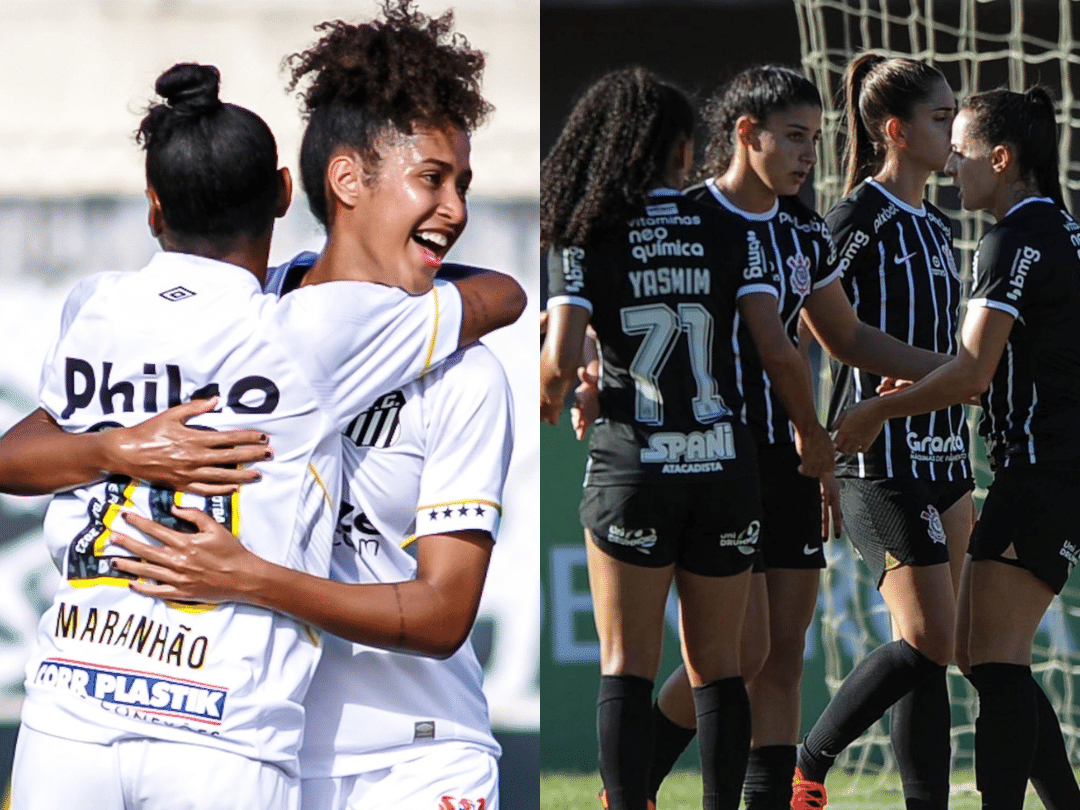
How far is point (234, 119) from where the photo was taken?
→ 66.7 inches

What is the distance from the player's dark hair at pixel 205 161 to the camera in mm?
1682

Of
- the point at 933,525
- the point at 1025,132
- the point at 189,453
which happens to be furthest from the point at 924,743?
the point at 189,453

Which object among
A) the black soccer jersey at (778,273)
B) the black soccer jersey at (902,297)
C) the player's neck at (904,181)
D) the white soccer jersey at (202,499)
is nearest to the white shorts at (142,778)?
the white soccer jersey at (202,499)

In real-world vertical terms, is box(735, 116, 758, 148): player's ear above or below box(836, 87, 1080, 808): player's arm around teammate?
above

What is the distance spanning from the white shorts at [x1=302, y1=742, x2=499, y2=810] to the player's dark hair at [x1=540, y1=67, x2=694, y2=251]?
1.85m

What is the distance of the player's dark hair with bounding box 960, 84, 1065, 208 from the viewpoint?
3.59 metres

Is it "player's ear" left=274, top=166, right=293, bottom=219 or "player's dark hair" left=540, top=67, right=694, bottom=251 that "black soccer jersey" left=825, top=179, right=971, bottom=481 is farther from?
"player's ear" left=274, top=166, right=293, bottom=219

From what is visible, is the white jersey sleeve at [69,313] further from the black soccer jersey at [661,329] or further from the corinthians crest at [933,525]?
the corinthians crest at [933,525]

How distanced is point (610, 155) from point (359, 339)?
1931 mm

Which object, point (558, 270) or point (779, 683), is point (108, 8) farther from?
point (779, 683)

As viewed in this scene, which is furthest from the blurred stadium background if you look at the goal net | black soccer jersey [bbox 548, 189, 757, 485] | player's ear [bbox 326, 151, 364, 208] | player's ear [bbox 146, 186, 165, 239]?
player's ear [bbox 146, 186, 165, 239]

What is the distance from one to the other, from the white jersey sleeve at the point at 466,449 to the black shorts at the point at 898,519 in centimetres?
214

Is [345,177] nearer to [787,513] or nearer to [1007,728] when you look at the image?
[787,513]

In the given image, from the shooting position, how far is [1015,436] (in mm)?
3482
